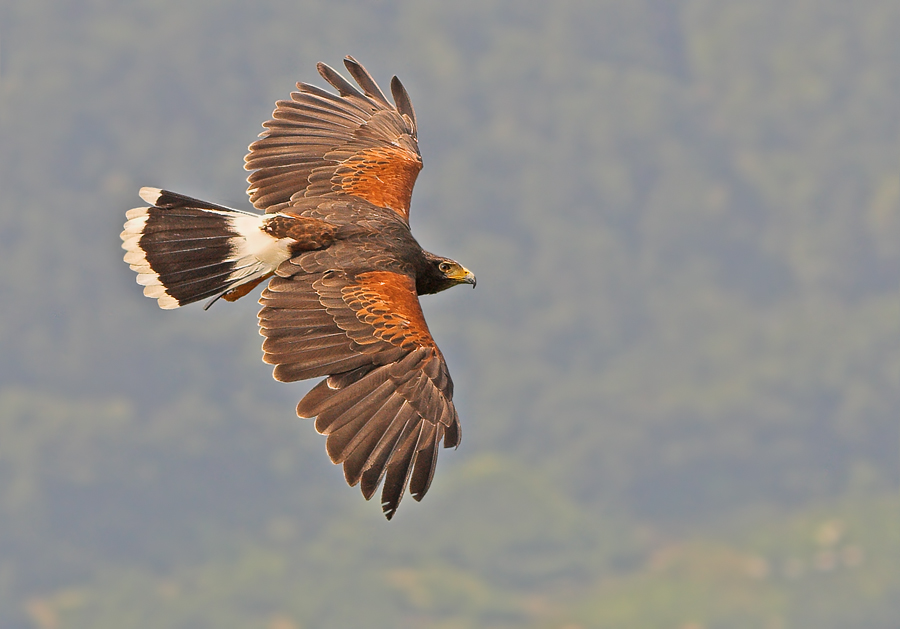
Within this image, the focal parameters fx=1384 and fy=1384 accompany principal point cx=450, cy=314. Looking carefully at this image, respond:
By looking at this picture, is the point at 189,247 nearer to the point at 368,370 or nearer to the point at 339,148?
the point at 368,370

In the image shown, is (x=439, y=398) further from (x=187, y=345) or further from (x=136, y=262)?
(x=187, y=345)

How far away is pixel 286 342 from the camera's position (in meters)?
12.6

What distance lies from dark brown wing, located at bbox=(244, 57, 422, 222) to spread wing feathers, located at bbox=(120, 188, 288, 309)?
1.31 m

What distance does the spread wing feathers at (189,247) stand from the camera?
44.8 ft

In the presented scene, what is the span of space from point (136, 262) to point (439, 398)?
3516 mm

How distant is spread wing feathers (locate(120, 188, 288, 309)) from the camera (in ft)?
44.8

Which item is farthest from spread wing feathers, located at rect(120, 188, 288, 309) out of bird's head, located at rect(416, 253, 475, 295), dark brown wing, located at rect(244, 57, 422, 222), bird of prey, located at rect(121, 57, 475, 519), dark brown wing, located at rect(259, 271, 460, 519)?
bird's head, located at rect(416, 253, 475, 295)

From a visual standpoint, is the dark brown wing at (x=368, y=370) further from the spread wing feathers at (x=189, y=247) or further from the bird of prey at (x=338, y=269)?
the spread wing feathers at (x=189, y=247)

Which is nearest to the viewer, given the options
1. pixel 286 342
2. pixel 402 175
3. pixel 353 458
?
pixel 353 458

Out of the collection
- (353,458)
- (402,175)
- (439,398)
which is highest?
(402,175)

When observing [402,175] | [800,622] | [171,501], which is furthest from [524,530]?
[402,175]

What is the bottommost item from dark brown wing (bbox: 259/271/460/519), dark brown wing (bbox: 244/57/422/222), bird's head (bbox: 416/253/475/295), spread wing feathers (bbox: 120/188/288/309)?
dark brown wing (bbox: 259/271/460/519)

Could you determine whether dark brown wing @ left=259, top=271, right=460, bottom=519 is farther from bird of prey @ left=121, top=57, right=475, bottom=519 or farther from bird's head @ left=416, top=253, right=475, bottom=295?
bird's head @ left=416, top=253, right=475, bottom=295

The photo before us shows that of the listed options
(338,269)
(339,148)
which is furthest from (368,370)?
(339,148)
